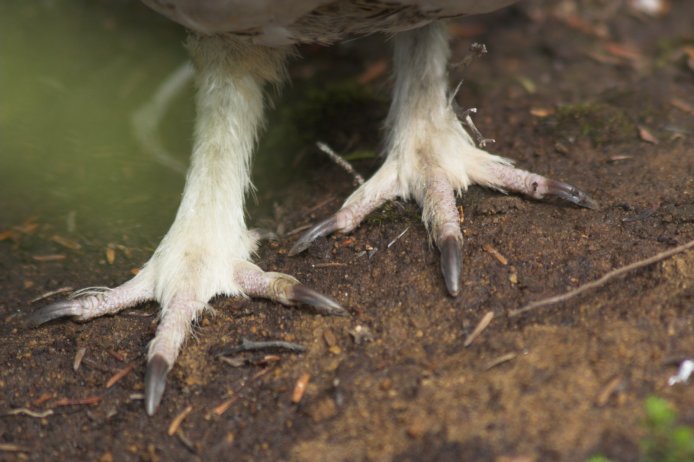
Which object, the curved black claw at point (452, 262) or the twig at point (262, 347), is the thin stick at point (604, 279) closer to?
the curved black claw at point (452, 262)

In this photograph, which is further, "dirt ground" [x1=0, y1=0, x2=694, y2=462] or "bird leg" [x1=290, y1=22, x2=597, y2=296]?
Answer: "bird leg" [x1=290, y1=22, x2=597, y2=296]

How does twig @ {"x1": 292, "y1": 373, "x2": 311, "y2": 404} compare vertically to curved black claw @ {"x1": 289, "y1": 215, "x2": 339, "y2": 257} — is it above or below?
below

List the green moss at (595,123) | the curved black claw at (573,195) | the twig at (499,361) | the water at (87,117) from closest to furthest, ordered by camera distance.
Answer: the twig at (499,361) → the curved black claw at (573,195) → the green moss at (595,123) → the water at (87,117)

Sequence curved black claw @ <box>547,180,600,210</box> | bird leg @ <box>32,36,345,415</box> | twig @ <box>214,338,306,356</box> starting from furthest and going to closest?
curved black claw @ <box>547,180,600,210</box> → bird leg @ <box>32,36,345,415</box> → twig @ <box>214,338,306,356</box>

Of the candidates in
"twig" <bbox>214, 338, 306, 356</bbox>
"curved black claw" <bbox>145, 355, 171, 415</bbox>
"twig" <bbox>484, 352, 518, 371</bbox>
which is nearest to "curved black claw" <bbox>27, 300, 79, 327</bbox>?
"curved black claw" <bbox>145, 355, 171, 415</bbox>

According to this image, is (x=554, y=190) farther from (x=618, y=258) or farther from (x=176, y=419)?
(x=176, y=419)

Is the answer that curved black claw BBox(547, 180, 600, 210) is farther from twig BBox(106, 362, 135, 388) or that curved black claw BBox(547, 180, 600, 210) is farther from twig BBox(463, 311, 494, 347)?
twig BBox(106, 362, 135, 388)

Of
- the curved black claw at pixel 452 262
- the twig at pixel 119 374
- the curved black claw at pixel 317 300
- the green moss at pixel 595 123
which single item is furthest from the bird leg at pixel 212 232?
the green moss at pixel 595 123

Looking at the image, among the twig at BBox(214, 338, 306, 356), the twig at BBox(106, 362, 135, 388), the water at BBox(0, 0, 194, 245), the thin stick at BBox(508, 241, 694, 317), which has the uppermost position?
the thin stick at BBox(508, 241, 694, 317)
